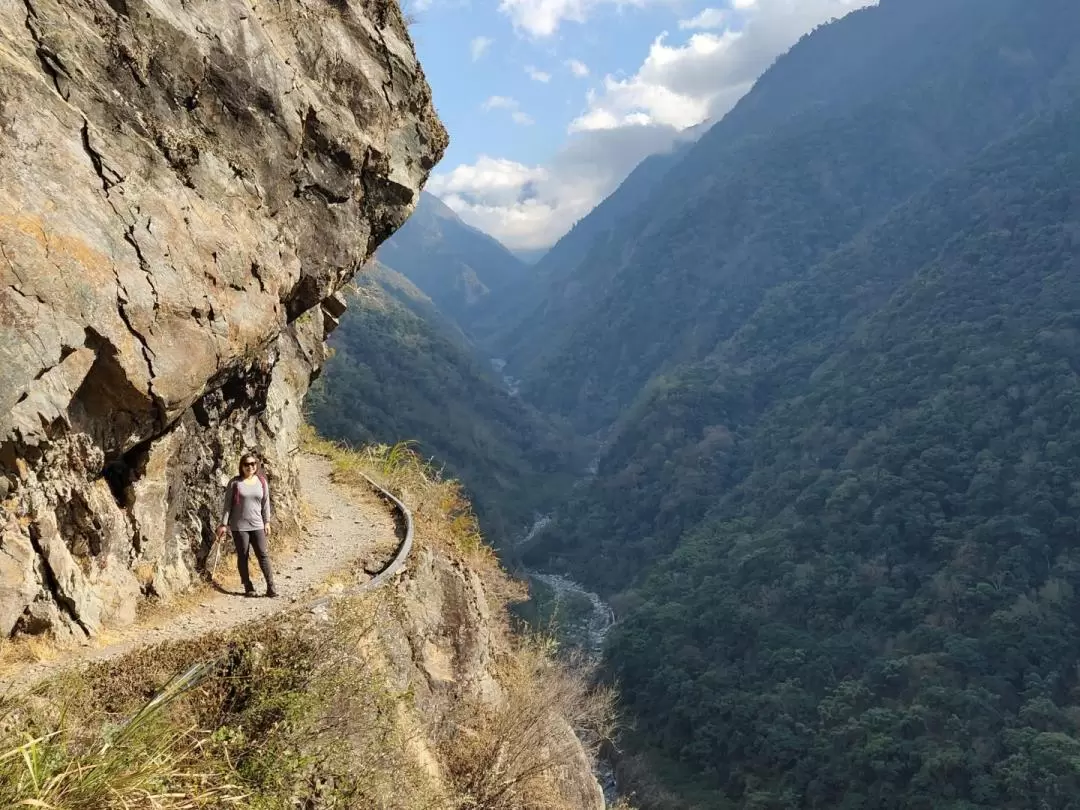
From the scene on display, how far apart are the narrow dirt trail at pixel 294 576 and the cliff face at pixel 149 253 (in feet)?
1.19

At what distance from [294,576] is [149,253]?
471 centimetres

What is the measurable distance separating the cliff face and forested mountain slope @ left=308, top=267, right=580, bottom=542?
4889 cm

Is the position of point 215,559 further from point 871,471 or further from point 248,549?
point 871,471

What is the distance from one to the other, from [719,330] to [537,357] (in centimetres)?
5758

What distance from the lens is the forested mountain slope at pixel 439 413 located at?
7469 centimetres

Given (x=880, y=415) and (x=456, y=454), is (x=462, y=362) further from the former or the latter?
(x=880, y=415)

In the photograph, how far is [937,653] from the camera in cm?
4406

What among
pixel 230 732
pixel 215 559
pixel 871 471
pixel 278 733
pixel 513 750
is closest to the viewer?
pixel 230 732

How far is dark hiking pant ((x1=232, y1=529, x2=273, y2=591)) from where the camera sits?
8.38 metres

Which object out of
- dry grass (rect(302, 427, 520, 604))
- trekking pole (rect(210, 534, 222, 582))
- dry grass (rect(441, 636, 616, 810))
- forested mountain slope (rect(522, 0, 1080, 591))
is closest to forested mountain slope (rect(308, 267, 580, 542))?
forested mountain slope (rect(522, 0, 1080, 591))

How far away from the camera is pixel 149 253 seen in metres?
7.29

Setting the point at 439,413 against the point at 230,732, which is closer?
the point at 230,732

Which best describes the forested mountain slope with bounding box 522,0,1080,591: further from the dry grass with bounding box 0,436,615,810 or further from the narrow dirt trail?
the dry grass with bounding box 0,436,615,810

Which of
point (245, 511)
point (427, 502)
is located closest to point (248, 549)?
point (245, 511)
